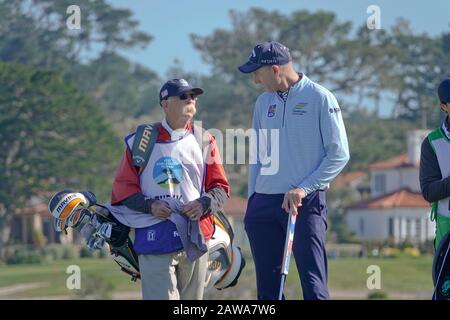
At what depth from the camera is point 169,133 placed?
8.05 metres

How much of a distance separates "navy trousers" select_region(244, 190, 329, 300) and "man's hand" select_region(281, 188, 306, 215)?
16 cm

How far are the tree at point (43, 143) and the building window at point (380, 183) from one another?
20.9m

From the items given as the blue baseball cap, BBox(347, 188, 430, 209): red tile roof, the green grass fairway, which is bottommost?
the green grass fairway

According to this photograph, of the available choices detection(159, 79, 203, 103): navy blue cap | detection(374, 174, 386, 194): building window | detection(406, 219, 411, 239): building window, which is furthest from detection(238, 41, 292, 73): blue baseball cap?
detection(374, 174, 386, 194): building window

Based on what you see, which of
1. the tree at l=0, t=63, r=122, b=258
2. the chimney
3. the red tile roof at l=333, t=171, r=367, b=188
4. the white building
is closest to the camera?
the tree at l=0, t=63, r=122, b=258

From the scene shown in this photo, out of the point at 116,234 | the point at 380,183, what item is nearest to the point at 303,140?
the point at 116,234

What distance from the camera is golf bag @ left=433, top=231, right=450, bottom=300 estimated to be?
26.0 ft

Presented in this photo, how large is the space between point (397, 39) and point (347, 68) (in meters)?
7.86

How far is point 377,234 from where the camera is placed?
265 ft

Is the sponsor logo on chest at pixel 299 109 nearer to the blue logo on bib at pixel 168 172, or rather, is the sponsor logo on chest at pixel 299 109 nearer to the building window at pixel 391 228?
the blue logo on bib at pixel 168 172

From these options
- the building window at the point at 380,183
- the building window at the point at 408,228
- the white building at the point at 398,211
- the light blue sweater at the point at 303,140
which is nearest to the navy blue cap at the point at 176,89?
the light blue sweater at the point at 303,140

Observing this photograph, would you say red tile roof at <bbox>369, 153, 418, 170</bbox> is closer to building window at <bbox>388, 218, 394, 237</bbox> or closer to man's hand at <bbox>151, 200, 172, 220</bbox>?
building window at <bbox>388, 218, 394, 237</bbox>

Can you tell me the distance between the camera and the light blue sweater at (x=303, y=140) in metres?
8.20

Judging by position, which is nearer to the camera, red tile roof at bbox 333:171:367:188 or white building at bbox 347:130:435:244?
white building at bbox 347:130:435:244
